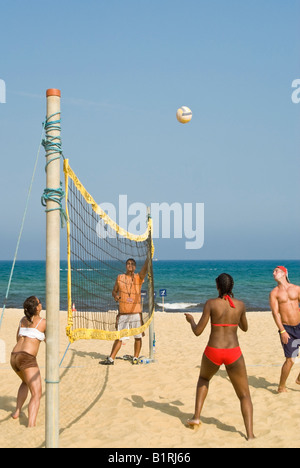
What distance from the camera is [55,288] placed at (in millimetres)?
4141

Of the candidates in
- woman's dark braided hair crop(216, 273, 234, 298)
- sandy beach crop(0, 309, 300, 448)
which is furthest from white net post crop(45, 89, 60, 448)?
woman's dark braided hair crop(216, 273, 234, 298)

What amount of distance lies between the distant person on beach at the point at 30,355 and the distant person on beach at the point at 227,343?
1805 mm

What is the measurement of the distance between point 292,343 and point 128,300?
2999 millimetres

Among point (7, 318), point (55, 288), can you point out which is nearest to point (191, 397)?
point (55, 288)

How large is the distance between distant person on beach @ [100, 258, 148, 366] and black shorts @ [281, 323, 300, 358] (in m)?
2.74

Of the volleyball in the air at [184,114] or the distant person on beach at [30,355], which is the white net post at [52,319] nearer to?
the distant person on beach at [30,355]

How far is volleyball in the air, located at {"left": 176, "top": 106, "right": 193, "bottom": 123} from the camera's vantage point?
10.2 meters

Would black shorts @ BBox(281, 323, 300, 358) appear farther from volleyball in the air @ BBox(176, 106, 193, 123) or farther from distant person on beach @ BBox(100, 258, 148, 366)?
volleyball in the air @ BBox(176, 106, 193, 123)

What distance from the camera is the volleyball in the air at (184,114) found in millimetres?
10172

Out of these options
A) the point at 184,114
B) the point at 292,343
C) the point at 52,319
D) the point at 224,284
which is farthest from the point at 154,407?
the point at 184,114

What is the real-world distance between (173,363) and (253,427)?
3432mm

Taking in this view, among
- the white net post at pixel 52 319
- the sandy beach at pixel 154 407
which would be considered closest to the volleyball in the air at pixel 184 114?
the sandy beach at pixel 154 407

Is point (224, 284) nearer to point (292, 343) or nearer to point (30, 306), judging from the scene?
point (292, 343)

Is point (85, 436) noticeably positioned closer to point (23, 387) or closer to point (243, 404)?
point (23, 387)
